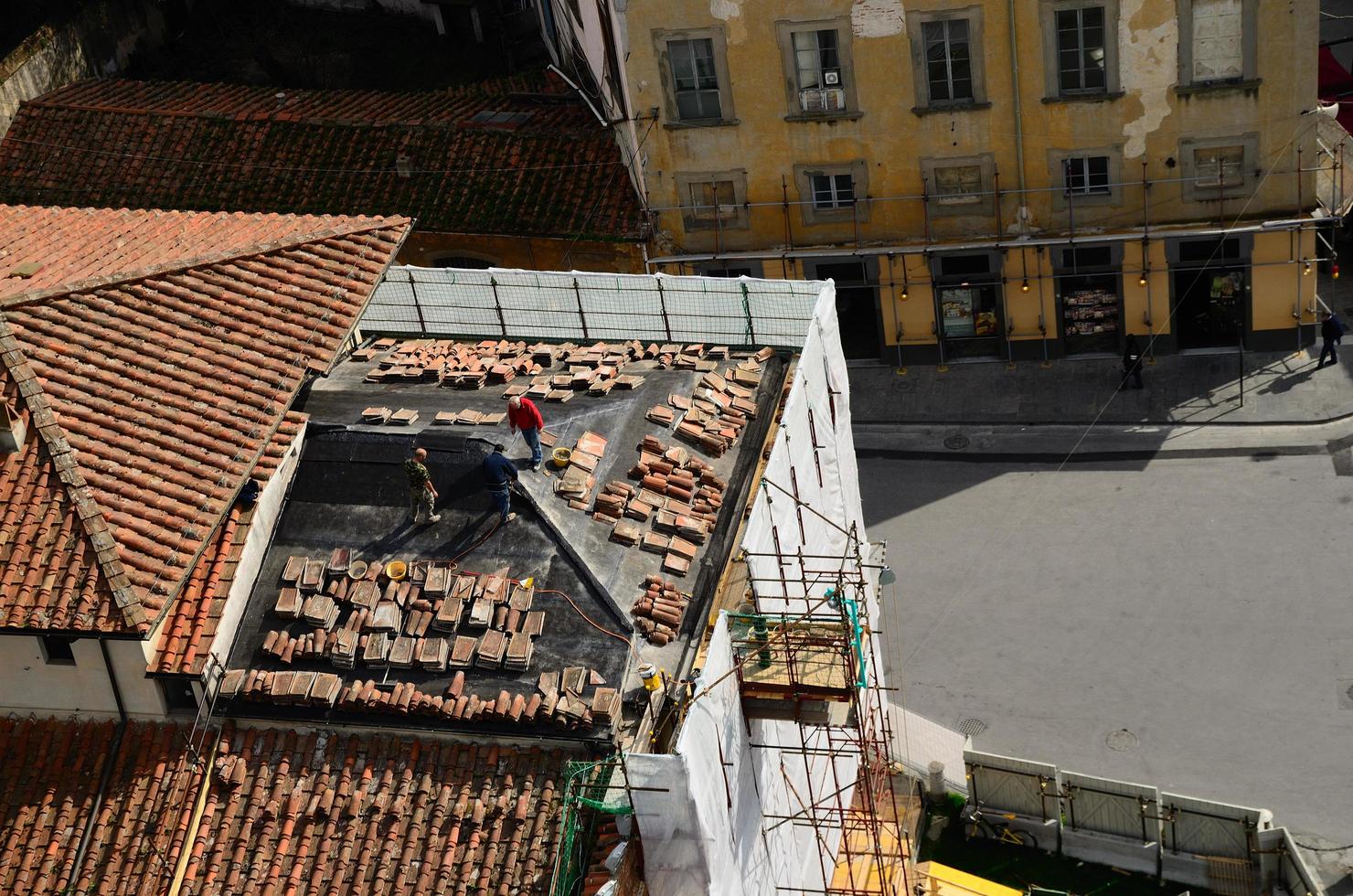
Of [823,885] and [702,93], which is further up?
[702,93]

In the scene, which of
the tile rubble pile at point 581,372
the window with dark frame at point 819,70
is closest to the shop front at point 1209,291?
the window with dark frame at point 819,70

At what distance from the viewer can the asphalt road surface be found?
3731 centimetres

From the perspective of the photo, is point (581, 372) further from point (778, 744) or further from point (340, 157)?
point (340, 157)

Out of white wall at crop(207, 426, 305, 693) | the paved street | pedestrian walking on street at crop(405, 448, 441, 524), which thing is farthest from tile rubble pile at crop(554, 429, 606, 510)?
the paved street

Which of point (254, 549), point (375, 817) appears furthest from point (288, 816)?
point (254, 549)

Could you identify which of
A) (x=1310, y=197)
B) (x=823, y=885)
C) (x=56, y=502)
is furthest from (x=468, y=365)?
(x=1310, y=197)

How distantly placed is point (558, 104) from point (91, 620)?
30168mm

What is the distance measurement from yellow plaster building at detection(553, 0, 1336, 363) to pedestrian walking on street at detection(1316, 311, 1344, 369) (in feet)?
2.64

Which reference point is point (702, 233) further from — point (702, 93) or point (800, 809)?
point (800, 809)

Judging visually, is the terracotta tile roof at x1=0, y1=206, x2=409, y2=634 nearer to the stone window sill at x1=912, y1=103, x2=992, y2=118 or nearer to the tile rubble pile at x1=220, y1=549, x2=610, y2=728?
the tile rubble pile at x1=220, y1=549, x2=610, y2=728

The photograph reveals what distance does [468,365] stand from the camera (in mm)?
32312

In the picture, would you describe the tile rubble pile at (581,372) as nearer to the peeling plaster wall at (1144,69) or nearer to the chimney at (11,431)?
the chimney at (11,431)

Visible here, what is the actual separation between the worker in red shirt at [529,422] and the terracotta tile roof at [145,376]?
10.8ft

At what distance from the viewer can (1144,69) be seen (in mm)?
45500
